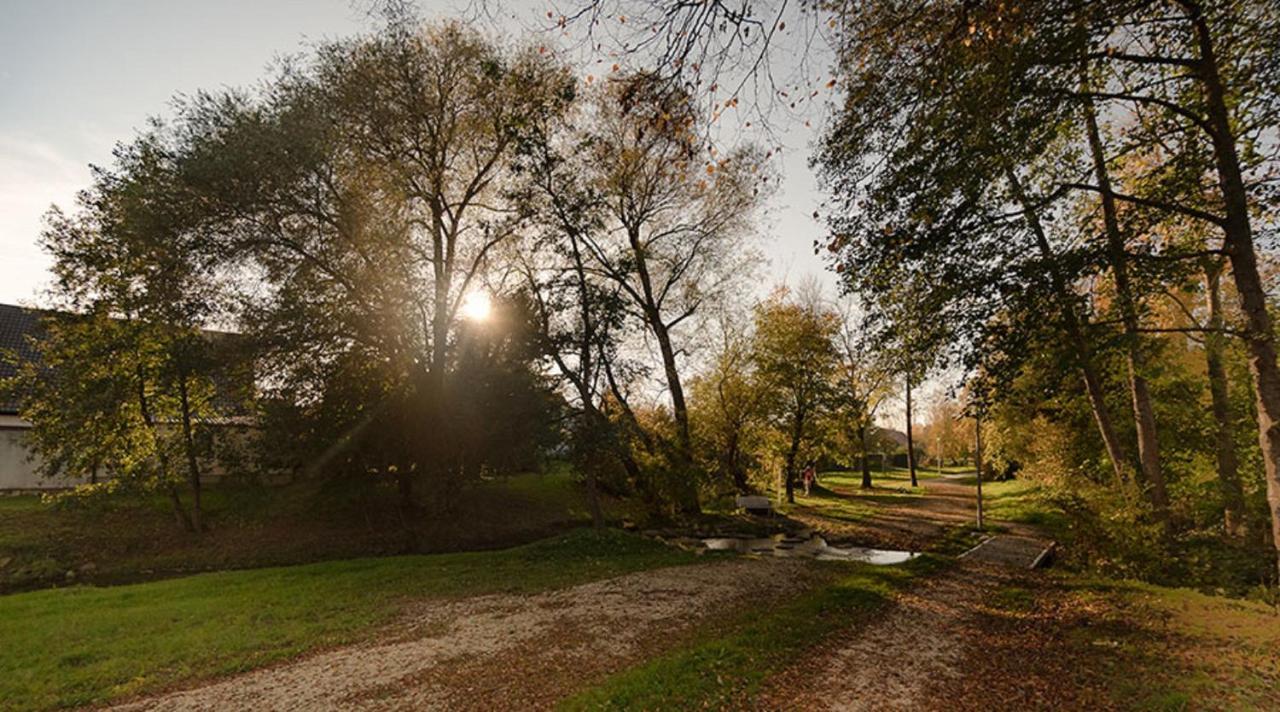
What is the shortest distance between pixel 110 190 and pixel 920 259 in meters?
21.4

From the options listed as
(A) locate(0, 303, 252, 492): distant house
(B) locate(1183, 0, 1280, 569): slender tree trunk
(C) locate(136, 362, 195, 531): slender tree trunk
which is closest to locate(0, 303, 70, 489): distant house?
(A) locate(0, 303, 252, 492): distant house

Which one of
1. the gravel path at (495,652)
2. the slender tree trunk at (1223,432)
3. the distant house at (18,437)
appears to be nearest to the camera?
the gravel path at (495,652)

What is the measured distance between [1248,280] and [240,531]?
2658 cm

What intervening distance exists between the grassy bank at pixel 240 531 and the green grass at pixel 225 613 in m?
3.68

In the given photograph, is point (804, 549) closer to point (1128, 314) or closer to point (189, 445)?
point (1128, 314)

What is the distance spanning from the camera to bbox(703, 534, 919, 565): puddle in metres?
15.2

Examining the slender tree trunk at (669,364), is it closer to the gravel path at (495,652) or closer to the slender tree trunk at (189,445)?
the gravel path at (495,652)

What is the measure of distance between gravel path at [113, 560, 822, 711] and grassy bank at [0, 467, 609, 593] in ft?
34.3

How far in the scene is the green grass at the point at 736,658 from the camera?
5996 mm

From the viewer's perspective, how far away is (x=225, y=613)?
1012 centimetres

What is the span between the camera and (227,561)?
55.3 feet

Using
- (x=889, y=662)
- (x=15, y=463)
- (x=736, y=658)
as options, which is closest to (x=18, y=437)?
(x=15, y=463)

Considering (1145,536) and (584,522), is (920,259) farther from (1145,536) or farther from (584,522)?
(584,522)

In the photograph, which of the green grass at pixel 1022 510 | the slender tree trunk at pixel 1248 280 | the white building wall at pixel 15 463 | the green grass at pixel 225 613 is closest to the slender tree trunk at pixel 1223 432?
the slender tree trunk at pixel 1248 280
